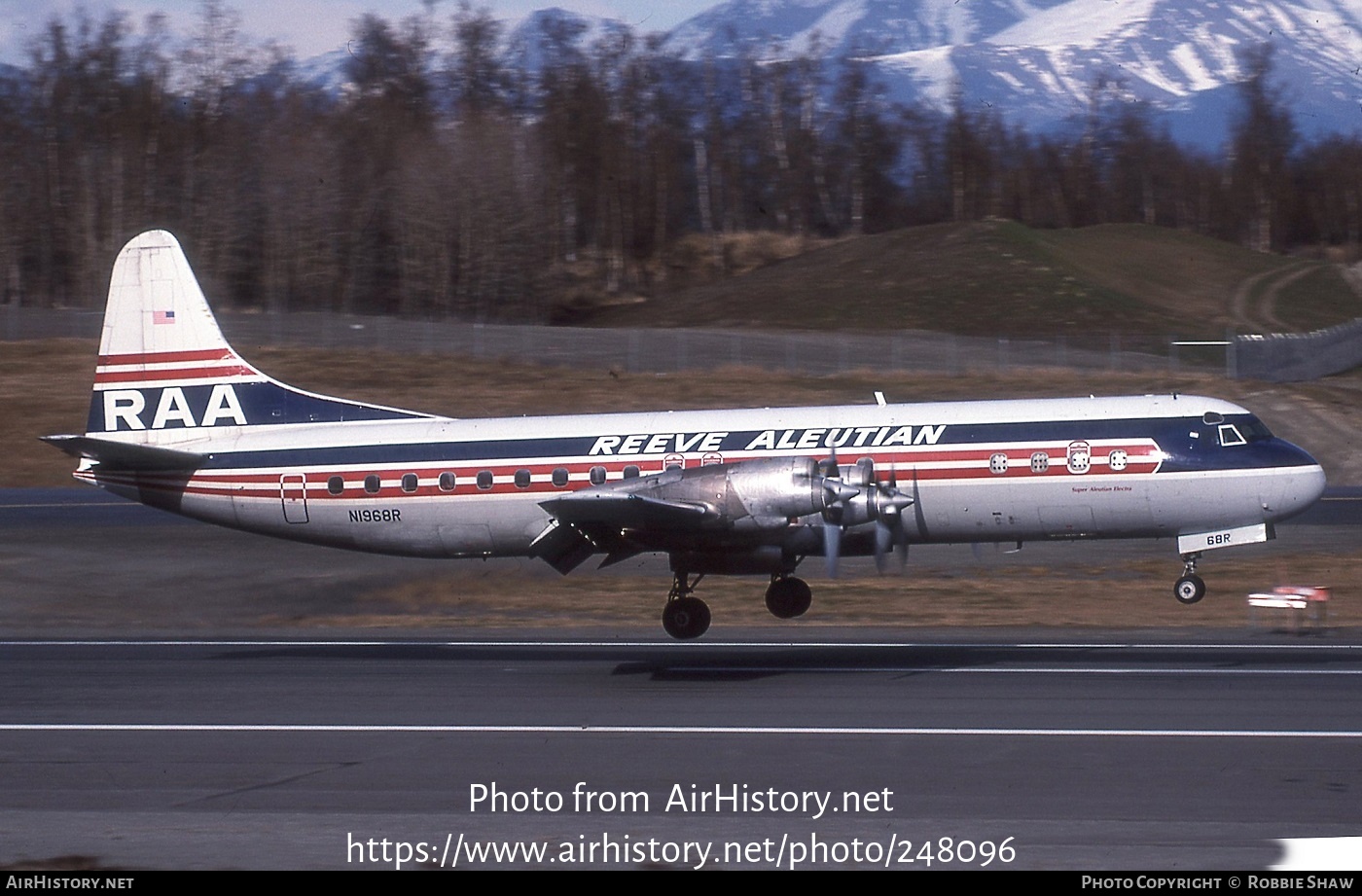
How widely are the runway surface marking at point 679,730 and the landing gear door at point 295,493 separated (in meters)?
7.04

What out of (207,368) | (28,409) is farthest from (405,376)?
(207,368)

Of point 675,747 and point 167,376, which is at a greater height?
point 167,376

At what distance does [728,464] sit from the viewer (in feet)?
61.3

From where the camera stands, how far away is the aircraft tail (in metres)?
22.8

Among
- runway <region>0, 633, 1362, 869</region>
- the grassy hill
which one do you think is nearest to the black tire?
runway <region>0, 633, 1362, 869</region>

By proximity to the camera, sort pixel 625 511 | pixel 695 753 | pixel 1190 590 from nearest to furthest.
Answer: pixel 695 753 → pixel 625 511 → pixel 1190 590

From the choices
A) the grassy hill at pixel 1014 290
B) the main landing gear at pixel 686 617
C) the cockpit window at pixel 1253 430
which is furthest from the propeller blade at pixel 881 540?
the grassy hill at pixel 1014 290

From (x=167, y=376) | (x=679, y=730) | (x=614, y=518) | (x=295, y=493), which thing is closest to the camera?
(x=679, y=730)

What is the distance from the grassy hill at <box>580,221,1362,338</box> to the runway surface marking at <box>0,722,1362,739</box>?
191ft

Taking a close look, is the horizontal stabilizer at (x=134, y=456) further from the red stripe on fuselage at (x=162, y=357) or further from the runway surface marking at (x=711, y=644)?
the runway surface marking at (x=711, y=644)

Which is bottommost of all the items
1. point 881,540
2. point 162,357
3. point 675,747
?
point 675,747

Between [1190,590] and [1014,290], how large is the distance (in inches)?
2289

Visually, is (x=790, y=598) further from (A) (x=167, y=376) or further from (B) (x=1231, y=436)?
(A) (x=167, y=376)

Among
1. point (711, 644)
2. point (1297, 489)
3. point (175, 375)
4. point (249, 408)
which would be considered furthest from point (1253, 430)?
point (175, 375)
